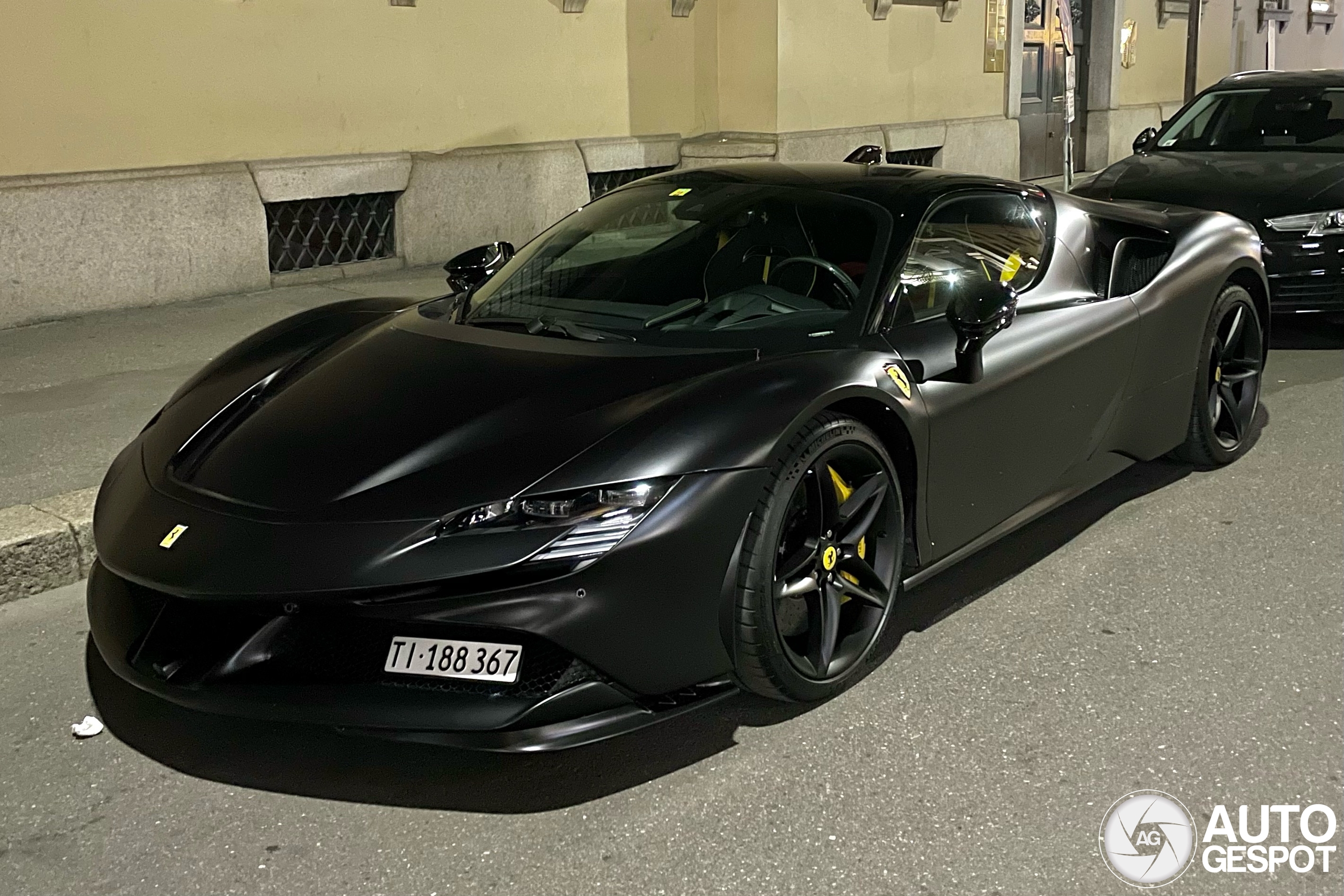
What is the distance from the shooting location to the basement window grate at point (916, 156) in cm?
1493

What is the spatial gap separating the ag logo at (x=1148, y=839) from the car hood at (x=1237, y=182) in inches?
203

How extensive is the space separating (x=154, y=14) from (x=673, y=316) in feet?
19.9

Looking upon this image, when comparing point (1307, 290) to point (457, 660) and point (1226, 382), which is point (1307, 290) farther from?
point (457, 660)

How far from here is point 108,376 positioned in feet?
23.4

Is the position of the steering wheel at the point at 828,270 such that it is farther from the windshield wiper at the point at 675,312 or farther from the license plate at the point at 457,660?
the license plate at the point at 457,660

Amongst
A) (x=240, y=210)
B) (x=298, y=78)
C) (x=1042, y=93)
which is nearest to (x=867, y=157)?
(x=240, y=210)

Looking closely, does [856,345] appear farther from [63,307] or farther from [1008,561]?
[63,307]

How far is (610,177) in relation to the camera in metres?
12.4

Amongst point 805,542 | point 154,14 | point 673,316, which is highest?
point 154,14

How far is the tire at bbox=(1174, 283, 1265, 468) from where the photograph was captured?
5.50 metres

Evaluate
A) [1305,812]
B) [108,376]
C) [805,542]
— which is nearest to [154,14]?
[108,376]

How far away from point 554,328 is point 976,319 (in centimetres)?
119

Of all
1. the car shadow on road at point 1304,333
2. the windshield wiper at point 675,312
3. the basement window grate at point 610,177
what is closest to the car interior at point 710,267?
the windshield wiper at point 675,312

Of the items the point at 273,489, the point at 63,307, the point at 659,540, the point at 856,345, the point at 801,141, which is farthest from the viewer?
the point at 801,141
